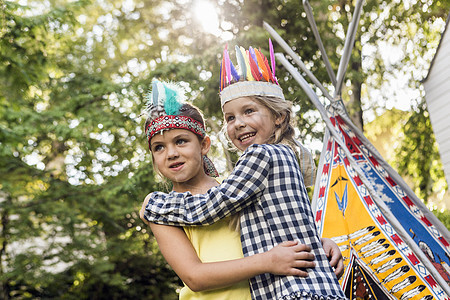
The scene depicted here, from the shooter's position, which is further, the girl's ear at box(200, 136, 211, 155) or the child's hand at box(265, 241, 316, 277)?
the girl's ear at box(200, 136, 211, 155)

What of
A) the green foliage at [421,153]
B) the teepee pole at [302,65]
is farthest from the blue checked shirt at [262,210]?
the green foliage at [421,153]

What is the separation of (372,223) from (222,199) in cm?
236

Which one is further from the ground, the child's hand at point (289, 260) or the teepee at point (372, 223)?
the teepee at point (372, 223)

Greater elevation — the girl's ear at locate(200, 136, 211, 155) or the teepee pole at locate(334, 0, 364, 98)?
the teepee pole at locate(334, 0, 364, 98)

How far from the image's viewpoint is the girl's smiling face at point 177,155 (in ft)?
5.08

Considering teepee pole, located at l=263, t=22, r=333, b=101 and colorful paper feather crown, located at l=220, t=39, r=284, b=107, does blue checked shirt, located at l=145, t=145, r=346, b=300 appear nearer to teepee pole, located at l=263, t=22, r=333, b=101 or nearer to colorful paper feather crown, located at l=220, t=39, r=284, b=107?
colorful paper feather crown, located at l=220, t=39, r=284, b=107

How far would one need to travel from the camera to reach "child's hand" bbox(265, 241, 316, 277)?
130cm

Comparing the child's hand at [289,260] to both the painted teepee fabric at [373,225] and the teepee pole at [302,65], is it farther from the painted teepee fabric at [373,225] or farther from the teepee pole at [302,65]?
the teepee pole at [302,65]

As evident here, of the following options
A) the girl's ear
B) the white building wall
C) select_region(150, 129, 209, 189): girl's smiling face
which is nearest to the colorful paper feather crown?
the girl's ear

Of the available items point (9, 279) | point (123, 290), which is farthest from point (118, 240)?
point (9, 279)

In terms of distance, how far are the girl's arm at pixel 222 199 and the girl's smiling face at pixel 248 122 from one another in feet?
0.91

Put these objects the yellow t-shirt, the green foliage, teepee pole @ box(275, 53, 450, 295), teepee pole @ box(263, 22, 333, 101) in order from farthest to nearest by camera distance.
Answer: the green foliage
teepee pole @ box(263, 22, 333, 101)
teepee pole @ box(275, 53, 450, 295)
the yellow t-shirt

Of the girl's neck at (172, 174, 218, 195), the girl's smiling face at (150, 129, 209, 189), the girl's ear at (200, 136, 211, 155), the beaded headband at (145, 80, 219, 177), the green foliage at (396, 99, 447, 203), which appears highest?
the green foliage at (396, 99, 447, 203)

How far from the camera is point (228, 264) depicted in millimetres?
1355
